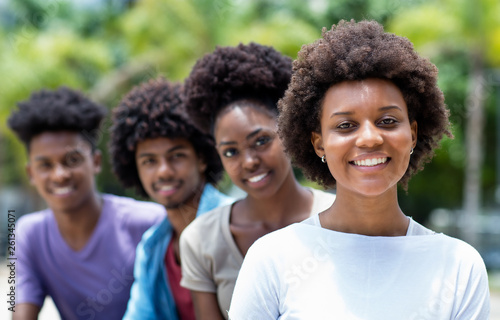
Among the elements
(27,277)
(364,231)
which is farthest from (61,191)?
(364,231)

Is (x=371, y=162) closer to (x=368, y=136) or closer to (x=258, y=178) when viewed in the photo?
(x=368, y=136)

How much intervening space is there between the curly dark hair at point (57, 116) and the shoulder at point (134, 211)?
1.44 ft

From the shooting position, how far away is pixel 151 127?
373 centimetres

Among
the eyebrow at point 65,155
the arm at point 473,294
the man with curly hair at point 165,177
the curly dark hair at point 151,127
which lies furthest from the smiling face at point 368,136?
the eyebrow at point 65,155

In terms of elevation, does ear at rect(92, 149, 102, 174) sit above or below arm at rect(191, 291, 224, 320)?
above

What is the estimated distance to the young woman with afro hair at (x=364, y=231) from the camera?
2010 millimetres

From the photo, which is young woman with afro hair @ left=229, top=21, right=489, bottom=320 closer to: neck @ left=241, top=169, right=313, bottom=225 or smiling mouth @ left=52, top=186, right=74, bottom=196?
neck @ left=241, top=169, right=313, bottom=225

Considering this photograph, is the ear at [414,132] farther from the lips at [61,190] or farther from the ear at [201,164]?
the lips at [61,190]

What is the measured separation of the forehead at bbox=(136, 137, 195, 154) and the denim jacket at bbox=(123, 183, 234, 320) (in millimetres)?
308

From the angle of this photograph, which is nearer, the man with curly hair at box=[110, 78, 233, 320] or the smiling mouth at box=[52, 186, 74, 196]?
the man with curly hair at box=[110, 78, 233, 320]

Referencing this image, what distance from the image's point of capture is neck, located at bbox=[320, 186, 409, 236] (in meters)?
2.20

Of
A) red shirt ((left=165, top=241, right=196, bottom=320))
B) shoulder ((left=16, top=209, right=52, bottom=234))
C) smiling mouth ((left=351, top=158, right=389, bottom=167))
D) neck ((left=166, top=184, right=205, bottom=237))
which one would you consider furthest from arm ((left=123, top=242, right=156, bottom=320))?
smiling mouth ((left=351, top=158, right=389, bottom=167))

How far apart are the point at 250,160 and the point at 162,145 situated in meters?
0.95

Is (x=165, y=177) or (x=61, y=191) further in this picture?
(x=61, y=191)
